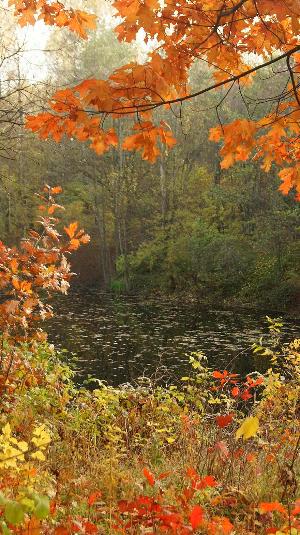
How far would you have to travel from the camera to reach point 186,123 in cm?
2706

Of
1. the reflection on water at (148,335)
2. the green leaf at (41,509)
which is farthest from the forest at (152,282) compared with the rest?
the reflection on water at (148,335)

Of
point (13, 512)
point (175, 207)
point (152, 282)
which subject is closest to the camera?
point (13, 512)

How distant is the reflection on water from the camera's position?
37.8ft

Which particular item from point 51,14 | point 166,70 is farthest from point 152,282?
point 166,70

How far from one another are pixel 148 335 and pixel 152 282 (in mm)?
12137

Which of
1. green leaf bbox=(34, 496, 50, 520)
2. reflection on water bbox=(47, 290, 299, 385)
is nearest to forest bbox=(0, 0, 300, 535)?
green leaf bbox=(34, 496, 50, 520)

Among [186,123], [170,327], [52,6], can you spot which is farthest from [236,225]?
[52,6]

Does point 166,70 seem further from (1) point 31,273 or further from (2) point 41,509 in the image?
(1) point 31,273

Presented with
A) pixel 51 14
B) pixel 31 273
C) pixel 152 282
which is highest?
pixel 51 14

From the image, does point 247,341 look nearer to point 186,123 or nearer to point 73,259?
point 186,123

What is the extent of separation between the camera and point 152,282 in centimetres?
2755

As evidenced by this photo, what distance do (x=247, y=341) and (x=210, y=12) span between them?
1206 centimetres

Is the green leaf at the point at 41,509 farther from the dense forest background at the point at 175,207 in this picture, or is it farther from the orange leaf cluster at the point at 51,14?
the dense forest background at the point at 175,207

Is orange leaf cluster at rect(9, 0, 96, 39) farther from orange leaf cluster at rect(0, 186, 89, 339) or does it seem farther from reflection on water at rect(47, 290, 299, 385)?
reflection on water at rect(47, 290, 299, 385)
